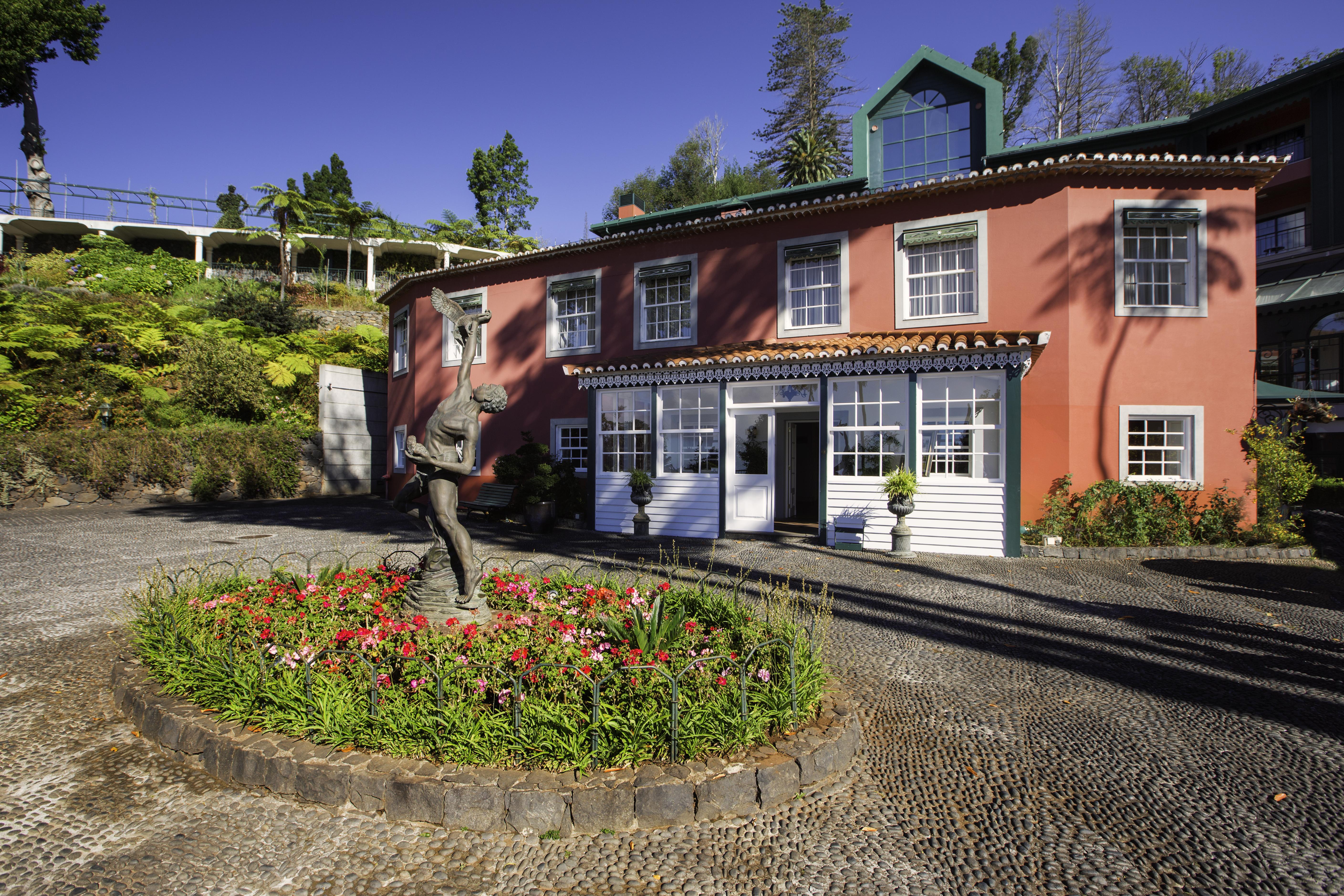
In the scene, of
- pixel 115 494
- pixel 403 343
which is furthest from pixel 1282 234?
pixel 115 494

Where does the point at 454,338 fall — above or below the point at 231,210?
below

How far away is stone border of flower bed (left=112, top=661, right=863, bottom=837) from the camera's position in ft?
10.3

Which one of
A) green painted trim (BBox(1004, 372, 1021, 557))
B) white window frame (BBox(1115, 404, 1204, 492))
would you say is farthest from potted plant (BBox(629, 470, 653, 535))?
white window frame (BBox(1115, 404, 1204, 492))

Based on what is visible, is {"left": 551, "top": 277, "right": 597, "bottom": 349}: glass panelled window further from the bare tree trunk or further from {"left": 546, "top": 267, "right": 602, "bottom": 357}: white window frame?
the bare tree trunk

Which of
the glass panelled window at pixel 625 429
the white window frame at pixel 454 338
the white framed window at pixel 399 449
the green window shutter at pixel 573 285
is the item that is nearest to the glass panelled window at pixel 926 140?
the green window shutter at pixel 573 285

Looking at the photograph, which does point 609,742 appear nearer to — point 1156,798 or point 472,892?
point 472,892

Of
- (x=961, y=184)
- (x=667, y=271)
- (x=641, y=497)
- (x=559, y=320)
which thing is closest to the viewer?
(x=961, y=184)

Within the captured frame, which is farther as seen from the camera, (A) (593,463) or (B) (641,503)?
(A) (593,463)

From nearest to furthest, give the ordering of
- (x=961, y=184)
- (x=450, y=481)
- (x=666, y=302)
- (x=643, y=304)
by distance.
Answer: (x=450, y=481) → (x=961, y=184) → (x=666, y=302) → (x=643, y=304)

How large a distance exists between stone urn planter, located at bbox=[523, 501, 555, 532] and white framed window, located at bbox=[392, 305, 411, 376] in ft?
27.0

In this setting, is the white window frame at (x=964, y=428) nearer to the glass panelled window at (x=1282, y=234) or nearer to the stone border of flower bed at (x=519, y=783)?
the stone border of flower bed at (x=519, y=783)

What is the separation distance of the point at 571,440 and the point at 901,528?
8387 millimetres

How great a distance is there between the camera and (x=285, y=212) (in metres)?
26.8

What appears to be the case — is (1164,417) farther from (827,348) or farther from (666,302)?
(666,302)
